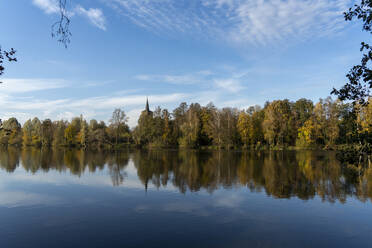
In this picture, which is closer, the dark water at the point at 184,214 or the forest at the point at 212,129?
the dark water at the point at 184,214

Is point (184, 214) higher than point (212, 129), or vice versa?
point (212, 129)

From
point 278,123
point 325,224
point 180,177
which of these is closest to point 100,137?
point 278,123

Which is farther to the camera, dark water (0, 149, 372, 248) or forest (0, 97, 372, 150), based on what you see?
forest (0, 97, 372, 150)

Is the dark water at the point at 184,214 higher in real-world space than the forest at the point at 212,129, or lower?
lower

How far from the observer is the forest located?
213ft

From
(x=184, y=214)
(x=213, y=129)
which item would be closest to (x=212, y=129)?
(x=213, y=129)

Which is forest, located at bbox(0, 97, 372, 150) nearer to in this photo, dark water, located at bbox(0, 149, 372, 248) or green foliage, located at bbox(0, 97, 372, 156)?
green foliage, located at bbox(0, 97, 372, 156)

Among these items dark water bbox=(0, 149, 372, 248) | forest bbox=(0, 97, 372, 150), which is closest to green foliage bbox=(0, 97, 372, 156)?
forest bbox=(0, 97, 372, 150)

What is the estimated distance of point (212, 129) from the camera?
7012 centimetres

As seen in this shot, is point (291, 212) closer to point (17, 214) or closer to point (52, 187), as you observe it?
point (17, 214)

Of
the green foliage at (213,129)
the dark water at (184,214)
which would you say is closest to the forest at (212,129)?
the green foliage at (213,129)

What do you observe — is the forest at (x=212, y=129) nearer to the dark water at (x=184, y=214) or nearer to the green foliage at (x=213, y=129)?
the green foliage at (x=213, y=129)

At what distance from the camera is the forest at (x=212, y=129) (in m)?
64.9

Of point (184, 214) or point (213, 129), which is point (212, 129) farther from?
point (184, 214)
